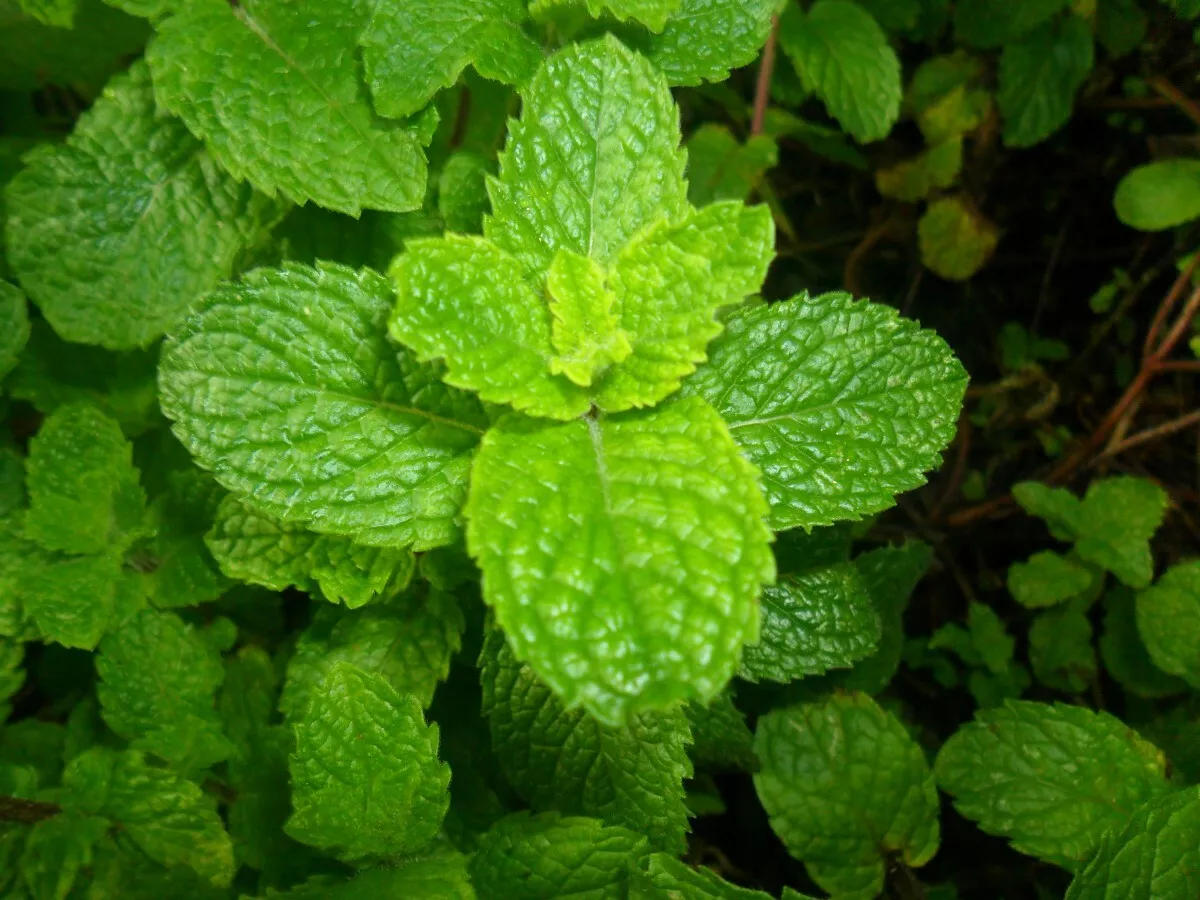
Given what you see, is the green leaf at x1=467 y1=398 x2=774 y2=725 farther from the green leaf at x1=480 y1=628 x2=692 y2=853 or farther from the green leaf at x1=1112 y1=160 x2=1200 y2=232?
the green leaf at x1=1112 y1=160 x2=1200 y2=232

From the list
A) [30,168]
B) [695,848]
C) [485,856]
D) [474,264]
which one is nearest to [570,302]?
[474,264]

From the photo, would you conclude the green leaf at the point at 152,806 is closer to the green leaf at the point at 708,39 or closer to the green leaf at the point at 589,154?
the green leaf at the point at 589,154

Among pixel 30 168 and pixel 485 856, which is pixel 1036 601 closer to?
pixel 485 856

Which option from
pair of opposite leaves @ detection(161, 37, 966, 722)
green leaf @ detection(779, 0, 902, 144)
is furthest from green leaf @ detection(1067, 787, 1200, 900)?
green leaf @ detection(779, 0, 902, 144)

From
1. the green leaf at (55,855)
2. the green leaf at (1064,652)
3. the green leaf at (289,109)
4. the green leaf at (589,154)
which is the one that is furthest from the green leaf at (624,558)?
the green leaf at (1064,652)

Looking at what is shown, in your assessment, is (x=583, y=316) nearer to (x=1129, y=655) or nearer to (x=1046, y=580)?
(x=1046, y=580)

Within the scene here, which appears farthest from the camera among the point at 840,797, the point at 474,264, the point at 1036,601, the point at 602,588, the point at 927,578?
the point at 927,578

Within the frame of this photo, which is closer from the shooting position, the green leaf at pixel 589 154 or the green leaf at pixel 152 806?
the green leaf at pixel 589 154
